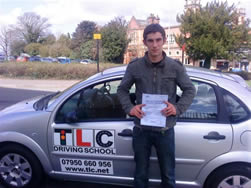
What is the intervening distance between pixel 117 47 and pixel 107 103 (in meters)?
37.8

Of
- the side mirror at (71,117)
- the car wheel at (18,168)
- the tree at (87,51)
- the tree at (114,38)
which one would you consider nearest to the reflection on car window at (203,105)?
the side mirror at (71,117)

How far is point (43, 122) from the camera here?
11.0 feet

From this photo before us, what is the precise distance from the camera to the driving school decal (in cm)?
319

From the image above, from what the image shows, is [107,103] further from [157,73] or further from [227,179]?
[227,179]

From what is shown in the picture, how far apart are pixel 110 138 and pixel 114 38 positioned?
38.0 m

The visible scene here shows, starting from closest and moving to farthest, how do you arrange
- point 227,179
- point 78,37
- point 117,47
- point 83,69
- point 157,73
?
1. point 157,73
2. point 227,179
3. point 83,69
4. point 117,47
5. point 78,37

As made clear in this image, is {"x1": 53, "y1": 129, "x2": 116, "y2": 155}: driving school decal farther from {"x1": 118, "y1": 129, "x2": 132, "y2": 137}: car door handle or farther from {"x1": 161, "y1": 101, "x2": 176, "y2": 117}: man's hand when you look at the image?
{"x1": 161, "y1": 101, "x2": 176, "y2": 117}: man's hand

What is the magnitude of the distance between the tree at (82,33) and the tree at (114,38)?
718 inches

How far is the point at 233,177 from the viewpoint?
9.62 ft

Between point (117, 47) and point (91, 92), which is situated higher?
point (117, 47)

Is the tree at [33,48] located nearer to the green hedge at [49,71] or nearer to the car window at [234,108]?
the green hedge at [49,71]

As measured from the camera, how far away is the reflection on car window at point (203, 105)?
120 inches

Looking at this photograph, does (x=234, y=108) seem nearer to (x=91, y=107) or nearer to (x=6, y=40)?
(x=91, y=107)

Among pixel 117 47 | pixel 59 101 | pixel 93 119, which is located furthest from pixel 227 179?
pixel 117 47
